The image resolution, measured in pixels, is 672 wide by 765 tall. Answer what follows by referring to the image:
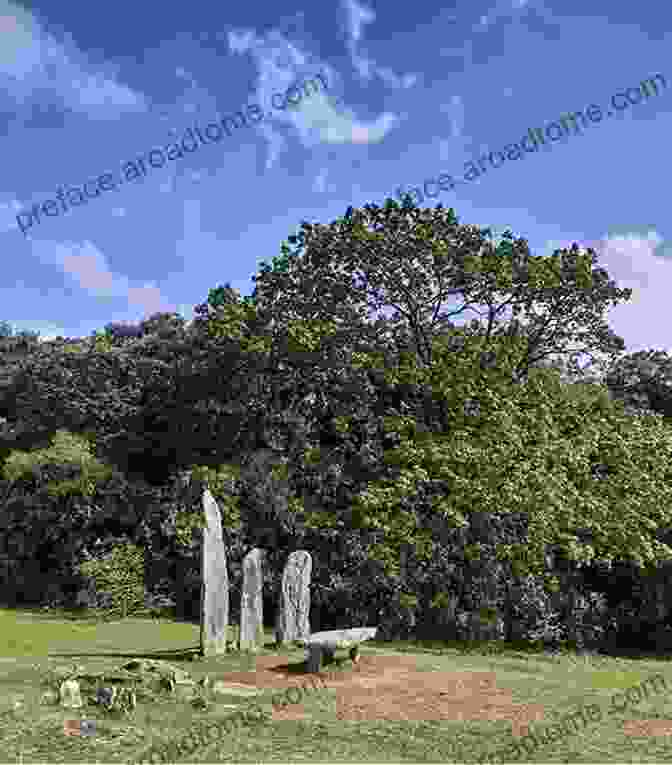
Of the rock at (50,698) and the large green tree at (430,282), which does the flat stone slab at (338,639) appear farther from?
the large green tree at (430,282)

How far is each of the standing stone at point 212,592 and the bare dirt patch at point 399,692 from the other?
1.10m

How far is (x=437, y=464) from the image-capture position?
971 inches

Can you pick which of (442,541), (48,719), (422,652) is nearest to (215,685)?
(48,719)

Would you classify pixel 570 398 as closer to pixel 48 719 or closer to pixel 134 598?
pixel 134 598

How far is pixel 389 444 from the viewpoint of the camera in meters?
29.9

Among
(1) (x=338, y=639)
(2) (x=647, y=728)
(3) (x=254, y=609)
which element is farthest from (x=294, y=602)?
(2) (x=647, y=728)

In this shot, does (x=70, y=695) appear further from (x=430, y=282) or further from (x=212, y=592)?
(x=430, y=282)

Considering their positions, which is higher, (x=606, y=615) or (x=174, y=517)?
(x=174, y=517)

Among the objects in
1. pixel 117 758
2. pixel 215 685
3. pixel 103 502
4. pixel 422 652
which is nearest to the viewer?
pixel 117 758

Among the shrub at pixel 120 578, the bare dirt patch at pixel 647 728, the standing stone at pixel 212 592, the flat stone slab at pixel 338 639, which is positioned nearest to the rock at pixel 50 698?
the flat stone slab at pixel 338 639

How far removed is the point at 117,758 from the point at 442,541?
50.0 feet

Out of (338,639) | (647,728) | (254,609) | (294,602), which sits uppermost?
(294,602)

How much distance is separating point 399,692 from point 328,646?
204 centimetres

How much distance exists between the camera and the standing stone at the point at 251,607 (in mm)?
18812
